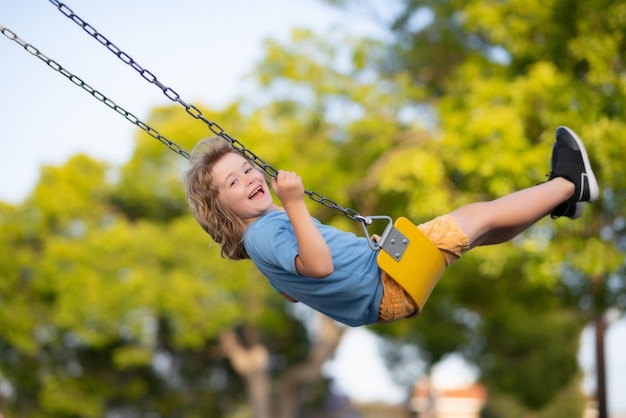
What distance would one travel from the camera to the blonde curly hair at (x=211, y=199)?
389 cm

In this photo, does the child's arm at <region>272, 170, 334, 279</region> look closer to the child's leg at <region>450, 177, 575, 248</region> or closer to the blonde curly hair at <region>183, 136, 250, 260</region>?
the blonde curly hair at <region>183, 136, 250, 260</region>

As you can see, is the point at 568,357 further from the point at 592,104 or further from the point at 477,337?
the point at 592,104

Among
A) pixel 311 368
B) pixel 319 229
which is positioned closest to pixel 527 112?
pixel 319 229

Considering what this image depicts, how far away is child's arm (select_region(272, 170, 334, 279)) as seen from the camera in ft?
11.2

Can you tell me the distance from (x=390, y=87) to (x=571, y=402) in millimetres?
18725

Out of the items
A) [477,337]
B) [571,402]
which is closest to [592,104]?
[477,337]

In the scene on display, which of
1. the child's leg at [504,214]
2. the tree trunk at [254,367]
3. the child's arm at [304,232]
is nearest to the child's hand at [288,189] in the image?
the child's arm at [304,232]

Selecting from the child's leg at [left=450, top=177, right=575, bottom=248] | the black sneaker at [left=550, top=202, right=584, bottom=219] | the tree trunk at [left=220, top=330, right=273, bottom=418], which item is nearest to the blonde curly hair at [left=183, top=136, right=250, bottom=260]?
the child's leg at [left=450, top=177, right=575, bottom=248]

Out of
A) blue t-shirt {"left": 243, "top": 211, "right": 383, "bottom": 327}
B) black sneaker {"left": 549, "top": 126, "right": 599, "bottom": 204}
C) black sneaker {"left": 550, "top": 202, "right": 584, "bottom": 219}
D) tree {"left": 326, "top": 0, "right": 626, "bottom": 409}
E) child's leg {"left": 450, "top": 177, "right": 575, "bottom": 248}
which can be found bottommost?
blue t-shirt {"left": 243, "top": 211, "right": 383, "bottom": 327}

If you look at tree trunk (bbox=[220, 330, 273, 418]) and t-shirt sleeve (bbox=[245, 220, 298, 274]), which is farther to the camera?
tree trunk (bbox=[220, 330, 273, 418])

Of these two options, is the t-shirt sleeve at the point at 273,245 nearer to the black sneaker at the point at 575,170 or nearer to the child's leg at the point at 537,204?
the child's leg at the point at 537,204

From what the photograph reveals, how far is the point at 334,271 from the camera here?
3.61 metres

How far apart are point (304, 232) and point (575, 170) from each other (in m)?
1.44

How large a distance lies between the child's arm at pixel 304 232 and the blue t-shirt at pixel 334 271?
0.35 ft
